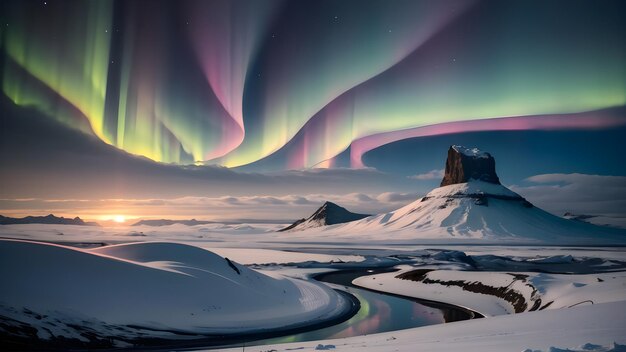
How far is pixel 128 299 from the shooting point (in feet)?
126

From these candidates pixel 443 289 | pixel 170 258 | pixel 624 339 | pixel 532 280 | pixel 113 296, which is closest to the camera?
pixel 624 339

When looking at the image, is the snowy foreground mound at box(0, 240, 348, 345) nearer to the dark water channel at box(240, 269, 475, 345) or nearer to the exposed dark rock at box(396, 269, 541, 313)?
the dark water channel at box(240, 269, 475, 345)

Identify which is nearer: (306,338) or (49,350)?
(49,350)

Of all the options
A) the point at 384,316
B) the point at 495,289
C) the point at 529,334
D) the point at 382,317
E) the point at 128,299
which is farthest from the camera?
the point at 495,289

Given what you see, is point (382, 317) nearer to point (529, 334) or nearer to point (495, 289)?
point (495, 289)

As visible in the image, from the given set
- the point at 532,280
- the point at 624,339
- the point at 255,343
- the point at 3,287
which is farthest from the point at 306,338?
the point at 532,280

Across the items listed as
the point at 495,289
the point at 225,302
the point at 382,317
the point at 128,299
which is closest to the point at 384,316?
the point at 382,317

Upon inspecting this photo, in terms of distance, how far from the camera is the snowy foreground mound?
34.0 m

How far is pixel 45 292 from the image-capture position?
1405 inches

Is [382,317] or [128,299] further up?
[128,299]

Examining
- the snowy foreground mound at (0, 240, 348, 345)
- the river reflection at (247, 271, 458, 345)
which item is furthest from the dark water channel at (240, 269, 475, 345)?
the snowy foreground mound at (0, 240, 348, 345)

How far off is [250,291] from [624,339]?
36.3 meters

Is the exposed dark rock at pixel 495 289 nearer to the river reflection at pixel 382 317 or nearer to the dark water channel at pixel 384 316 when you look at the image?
the dark water channel at pixel 384 316

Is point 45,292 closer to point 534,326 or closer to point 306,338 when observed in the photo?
point 306,338
